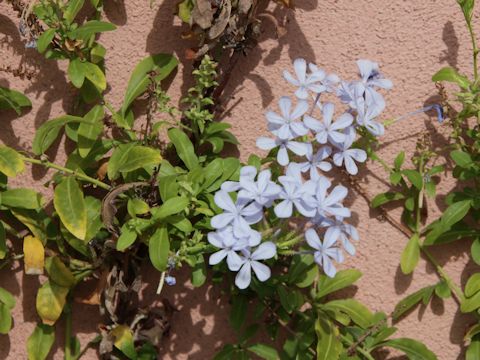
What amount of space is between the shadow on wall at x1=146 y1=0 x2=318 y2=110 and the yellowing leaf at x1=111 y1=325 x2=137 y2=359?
0.73 m

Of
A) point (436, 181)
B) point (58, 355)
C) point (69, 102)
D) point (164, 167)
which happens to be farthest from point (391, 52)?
point (58, 355)

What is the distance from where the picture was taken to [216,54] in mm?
2098

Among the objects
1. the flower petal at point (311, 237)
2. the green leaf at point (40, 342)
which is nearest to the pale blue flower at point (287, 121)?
the flower petal at point (311, 237)

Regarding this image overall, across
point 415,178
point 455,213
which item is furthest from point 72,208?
point 455,213

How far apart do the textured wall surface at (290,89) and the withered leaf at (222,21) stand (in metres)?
0.18

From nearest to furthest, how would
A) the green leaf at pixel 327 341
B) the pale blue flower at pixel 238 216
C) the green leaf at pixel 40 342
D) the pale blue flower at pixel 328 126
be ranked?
the pale blue flower at pixel 238 216
the pale blue flower at pixel 328 126
the green leaf at pixel 327 341
the green leaf at pixel 40 342

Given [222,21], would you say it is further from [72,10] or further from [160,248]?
[160,248]

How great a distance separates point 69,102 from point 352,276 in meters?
0.99

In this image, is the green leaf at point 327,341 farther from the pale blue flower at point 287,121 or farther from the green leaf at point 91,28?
the green leaf at point 91,28

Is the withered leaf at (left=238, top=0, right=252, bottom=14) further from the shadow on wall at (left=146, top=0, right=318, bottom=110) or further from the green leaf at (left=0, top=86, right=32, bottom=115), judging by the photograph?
the green leaf at (left=0, top=86, right=32, bottom=115)

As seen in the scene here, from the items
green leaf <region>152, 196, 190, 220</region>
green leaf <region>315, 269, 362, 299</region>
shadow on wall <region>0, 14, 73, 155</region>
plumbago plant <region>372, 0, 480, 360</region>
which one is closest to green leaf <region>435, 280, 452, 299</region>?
plumbago plant <region>372, 0, 480, 360</region>

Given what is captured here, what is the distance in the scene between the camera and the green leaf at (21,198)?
6.58ft

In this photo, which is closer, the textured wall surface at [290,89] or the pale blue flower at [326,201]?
the pale blue flower at [326,201]

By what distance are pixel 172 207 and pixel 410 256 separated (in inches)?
28.5
